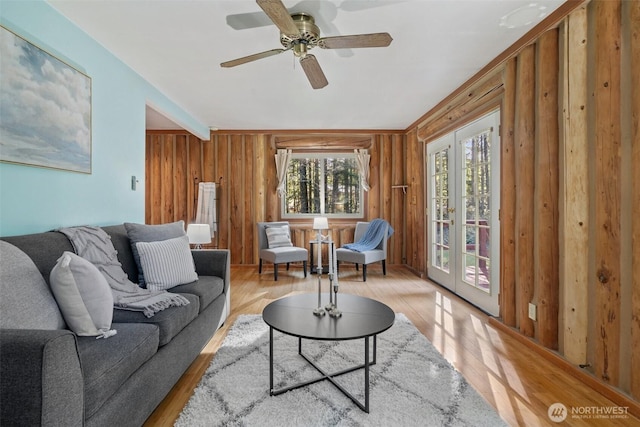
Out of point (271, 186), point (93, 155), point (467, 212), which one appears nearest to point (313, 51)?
point (93, 155)

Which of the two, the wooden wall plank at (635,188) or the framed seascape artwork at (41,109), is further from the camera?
the framed seascape artwork at (41,109)

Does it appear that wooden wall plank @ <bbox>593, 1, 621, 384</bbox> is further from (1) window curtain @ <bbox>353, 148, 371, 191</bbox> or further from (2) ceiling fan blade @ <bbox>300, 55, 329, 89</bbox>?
(1) window curtain @ <bbox>353, 148, 371, 191</bbox>

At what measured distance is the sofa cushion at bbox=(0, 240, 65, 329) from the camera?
4.07ft

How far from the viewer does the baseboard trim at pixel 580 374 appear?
164 centimetres

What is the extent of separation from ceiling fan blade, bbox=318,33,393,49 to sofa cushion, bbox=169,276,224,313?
6.46 feet

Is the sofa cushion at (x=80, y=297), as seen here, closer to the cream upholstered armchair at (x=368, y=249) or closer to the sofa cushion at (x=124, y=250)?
the sofa cushion at (x=124, y=250)

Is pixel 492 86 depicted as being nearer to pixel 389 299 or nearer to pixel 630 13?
pixel 630 13

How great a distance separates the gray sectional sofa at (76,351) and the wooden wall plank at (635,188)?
2498mm

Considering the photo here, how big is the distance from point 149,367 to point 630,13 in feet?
10.2

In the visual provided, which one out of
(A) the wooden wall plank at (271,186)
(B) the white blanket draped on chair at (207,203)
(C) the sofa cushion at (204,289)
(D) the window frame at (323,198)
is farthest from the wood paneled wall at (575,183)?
(B) the white blanket draped on chair at (207,203)

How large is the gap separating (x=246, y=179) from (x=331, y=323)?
13.9ft

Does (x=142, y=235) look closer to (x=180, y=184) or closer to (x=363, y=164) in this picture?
(x=180, y=184)

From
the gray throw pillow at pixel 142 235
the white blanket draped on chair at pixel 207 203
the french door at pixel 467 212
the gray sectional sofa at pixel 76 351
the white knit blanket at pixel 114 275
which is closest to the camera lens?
the gray sectional sofa at pixel 76 351

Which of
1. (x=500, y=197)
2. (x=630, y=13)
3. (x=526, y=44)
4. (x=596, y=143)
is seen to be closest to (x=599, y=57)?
(x=630, y=13)
